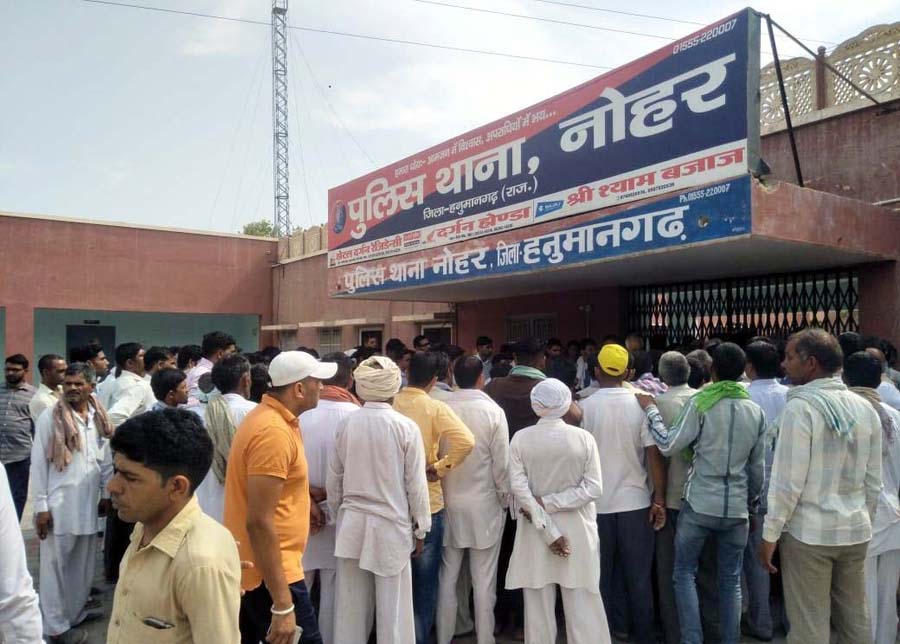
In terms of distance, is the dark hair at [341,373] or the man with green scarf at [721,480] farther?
the dark hair at [341,373]

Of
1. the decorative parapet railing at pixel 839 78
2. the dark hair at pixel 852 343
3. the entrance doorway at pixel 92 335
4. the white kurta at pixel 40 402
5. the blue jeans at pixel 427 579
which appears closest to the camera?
the blue jeans at pixel 427 579

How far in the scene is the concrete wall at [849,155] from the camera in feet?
21.9

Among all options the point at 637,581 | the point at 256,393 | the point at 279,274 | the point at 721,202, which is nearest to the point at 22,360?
the point at 256,393

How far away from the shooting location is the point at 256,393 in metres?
4.14

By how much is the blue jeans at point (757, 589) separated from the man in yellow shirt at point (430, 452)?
1.88 meters

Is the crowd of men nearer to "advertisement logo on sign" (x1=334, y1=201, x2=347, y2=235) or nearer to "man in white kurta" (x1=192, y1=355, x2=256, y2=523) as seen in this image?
"man in white kurta" (x1=192, y1=355, x2=256, y2=523)

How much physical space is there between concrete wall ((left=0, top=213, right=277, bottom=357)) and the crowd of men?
1330 cm

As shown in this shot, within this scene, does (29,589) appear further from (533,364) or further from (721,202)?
(721,202)

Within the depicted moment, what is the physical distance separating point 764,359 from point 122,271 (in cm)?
1609

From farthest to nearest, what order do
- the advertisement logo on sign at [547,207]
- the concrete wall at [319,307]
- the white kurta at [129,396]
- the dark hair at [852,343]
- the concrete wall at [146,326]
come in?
the concrete wall at [146,326] < the concrete wall at [319,307] < the advertisement logo on sign at [547,207] < the white kurta at [129,396] < the dark hair at [852,343]

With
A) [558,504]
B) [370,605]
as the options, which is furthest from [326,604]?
[558,504]

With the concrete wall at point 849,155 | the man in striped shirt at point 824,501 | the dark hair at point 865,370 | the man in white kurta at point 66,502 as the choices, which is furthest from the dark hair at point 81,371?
the concrete wall at point 849,155

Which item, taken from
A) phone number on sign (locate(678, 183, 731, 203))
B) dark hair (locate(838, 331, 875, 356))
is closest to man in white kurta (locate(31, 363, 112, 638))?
phone number on sign (locate(678, 183, 731, 203))

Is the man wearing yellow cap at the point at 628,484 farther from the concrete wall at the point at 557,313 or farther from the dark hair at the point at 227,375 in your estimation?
the concrete wall at the point at 557,313
